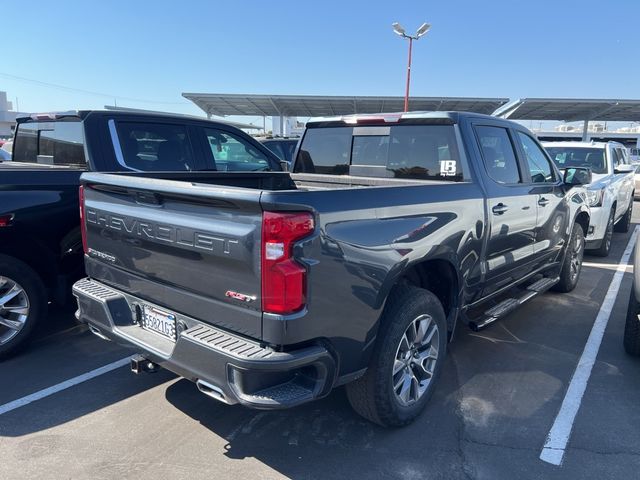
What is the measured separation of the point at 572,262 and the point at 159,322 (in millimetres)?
5084

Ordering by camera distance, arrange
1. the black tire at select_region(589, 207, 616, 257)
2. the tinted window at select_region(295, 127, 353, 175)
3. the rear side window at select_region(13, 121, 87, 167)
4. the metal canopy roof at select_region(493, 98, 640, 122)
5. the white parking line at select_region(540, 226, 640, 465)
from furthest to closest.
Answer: the metal canopy roof at select_region(493, 98, 640, 122), the black tire at select_region(589, 207, 616, 257), the rear side window at select_region(13, 121, 87, 167), the tinted window at select_region(295, 127, 353, 175), the white parking line at select_region(540, 226, 640, 465)

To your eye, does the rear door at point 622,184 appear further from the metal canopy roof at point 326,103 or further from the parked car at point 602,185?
the metal canopy roof at point 326,103

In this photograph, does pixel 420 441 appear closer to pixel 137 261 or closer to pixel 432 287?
pixel 432 287

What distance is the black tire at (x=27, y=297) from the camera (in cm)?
398

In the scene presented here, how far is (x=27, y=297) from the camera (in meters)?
4.09

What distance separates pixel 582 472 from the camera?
2.80 m

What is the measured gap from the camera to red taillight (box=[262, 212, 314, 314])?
2.25 meters

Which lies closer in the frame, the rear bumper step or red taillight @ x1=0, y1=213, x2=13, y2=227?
the rear bumper step

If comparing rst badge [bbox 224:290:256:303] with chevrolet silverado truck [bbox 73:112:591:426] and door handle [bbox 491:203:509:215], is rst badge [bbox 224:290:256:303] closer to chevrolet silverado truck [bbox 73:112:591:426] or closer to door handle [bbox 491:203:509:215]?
chevrolet silverado truck [bbox 73:112:591:426]

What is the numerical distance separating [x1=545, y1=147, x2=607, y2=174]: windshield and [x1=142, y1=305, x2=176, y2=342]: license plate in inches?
320


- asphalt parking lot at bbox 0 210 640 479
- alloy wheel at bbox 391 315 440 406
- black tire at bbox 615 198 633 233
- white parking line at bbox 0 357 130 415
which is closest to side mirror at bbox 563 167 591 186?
asphalt parking lot at bbox 0 210 640 479

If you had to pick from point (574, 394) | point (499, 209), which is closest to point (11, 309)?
point (499, 209)

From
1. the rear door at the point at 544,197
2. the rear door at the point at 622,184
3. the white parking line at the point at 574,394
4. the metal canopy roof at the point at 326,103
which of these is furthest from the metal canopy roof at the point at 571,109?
the white parking line at the point at 574,394

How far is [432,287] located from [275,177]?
1.88 m
